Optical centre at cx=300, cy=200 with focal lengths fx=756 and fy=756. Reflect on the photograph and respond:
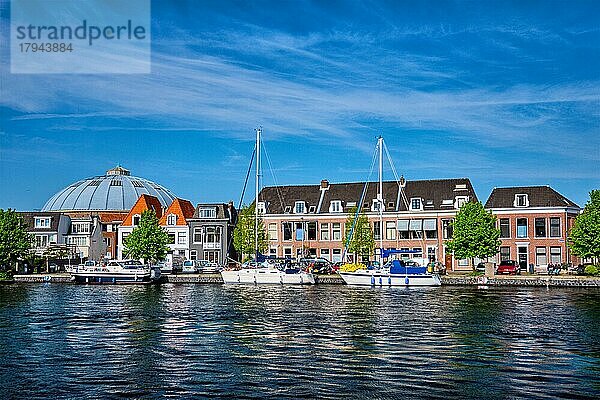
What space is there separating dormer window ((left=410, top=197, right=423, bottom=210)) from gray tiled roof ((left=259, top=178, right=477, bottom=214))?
736 mm

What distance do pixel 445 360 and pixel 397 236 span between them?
7541 cm

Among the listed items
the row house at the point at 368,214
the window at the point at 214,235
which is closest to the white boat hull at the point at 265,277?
the row house at the point at 368,214

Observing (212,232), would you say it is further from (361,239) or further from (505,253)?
(505,253)

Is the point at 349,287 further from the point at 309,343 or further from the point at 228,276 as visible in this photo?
the point at 309,343

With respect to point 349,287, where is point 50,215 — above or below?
above

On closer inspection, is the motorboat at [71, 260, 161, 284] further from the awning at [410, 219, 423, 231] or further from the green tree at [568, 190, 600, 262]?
the green tree at [568, 190, 600, 262]

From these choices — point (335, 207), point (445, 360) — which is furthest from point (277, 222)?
point (445, 360)

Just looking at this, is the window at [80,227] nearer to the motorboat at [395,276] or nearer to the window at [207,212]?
the window at [207,212]

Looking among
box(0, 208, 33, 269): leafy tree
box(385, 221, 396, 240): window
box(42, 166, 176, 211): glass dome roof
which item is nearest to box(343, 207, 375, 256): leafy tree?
box(385, 221, 396, 240): window

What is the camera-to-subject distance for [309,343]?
37.3m

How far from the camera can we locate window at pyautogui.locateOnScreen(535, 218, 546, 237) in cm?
9919

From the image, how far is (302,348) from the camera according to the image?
35.7 metres

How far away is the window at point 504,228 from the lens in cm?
10112

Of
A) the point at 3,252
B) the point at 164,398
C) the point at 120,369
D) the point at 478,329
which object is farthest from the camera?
the point at 3,252
